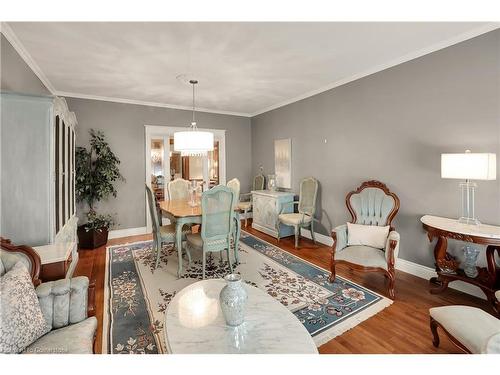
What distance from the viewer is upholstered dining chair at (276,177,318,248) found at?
4.03m

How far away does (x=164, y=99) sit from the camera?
4.56 meters

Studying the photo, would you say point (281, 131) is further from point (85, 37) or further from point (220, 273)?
point (85, 37)

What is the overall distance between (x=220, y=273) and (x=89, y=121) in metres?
3.49

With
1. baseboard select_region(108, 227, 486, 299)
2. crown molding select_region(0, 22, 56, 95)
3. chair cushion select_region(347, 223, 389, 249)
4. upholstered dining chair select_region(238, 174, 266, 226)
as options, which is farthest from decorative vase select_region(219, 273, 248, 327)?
upholstered dining chair select_region(238, 174, 266, 226)

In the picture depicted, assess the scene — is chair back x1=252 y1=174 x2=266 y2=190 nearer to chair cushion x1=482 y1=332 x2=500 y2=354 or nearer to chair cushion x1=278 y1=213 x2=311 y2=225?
chair cushion x1=278 y1=213 x2=311 y2=225

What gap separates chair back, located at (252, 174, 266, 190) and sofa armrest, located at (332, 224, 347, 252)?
9.30 feet

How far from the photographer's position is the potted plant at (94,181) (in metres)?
3.97

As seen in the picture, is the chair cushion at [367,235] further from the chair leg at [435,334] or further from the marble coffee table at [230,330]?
the marble coffee table at [230,330]

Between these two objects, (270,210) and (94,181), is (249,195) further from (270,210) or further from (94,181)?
(94,181)

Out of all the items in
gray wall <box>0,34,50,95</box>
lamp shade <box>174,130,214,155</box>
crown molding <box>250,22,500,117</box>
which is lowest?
lamp shade <box>174,130,214,155</box>

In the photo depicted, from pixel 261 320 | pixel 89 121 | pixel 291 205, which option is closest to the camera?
pixel 261 320

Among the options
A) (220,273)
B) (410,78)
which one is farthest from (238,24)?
(220,273)

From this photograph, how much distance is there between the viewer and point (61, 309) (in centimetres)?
142

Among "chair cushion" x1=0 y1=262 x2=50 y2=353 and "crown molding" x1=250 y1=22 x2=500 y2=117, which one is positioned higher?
"crown molding" x1=250 y1=22 x2=500 y2=117
